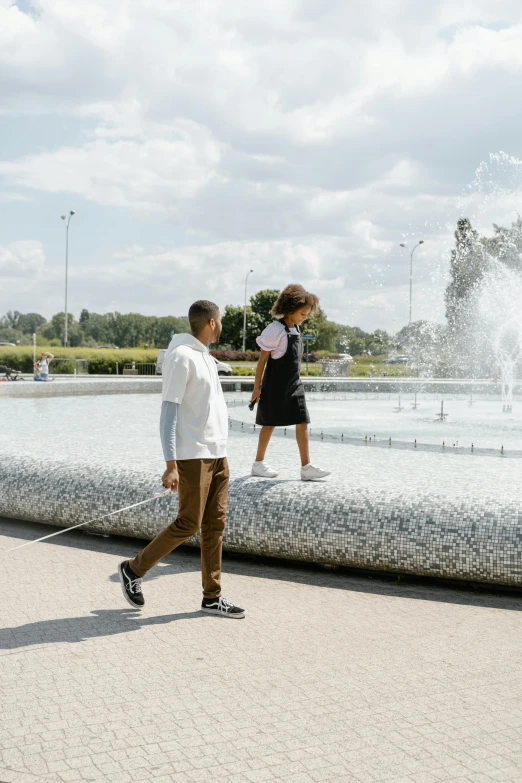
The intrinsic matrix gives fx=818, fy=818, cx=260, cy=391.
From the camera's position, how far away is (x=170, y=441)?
13.9 feet

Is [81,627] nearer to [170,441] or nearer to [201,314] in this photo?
[170,441]

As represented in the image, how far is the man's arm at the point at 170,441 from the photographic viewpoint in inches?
165

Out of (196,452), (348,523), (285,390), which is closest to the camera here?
(196,452)

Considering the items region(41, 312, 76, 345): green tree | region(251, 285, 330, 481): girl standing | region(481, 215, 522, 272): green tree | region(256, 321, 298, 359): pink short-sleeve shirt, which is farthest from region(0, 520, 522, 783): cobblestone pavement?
region(41, 312, 76, 345): green tree

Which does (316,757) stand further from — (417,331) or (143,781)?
(417,331)

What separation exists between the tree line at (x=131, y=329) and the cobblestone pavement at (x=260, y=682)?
84.2 metres

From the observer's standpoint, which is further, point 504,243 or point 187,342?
point 504,243

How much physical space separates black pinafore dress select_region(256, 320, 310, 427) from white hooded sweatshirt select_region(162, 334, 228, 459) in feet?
5.30

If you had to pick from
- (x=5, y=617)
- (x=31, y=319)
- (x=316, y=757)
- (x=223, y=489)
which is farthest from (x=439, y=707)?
(x=31, y=319)

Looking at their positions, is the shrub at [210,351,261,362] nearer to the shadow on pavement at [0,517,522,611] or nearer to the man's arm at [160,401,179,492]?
the shadow on pavement at [0,517,522,611]

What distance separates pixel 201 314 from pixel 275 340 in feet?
5.25

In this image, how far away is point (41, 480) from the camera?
6773mm

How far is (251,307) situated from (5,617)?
8974 cm

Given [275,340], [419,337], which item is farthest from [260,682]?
[419,337]
